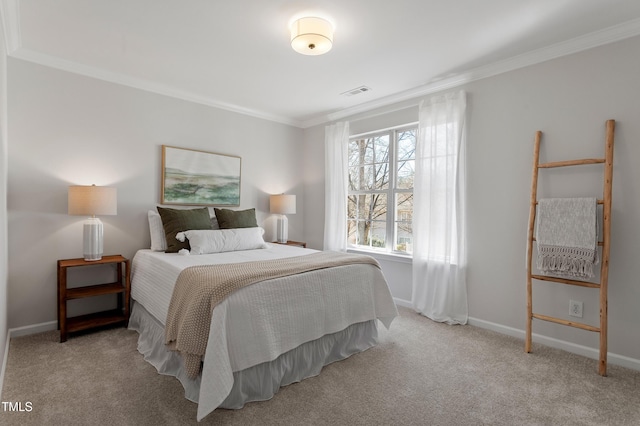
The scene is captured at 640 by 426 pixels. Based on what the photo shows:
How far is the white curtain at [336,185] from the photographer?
4367mm

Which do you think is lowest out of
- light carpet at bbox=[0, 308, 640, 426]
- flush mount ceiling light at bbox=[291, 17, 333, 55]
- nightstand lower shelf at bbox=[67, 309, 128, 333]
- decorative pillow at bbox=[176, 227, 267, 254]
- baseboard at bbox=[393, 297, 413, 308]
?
A: light carpet at bbox=[0, 308, 640, 426]

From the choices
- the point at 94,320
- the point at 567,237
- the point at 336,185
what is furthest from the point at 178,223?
the point at 567,237

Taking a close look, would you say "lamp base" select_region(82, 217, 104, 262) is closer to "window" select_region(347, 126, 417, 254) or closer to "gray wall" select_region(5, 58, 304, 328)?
"gray wall" select_region(5, 58, 304, 328)

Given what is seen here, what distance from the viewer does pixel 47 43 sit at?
8.75 ft

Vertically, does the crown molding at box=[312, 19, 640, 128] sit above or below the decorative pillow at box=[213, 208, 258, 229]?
above

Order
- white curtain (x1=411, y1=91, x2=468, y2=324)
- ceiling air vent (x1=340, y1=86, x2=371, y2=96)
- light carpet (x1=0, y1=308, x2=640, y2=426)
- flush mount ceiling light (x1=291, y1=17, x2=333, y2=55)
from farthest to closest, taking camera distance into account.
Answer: ceiling air vent (x1=340, y1=86, x2=371, y2=96) < white curtain (x1=411, y1=91, x2=468, y2=324) < flush mount ceiling light (x1=291, y1=17, x2=333, y2=55) < light carpet (x1=0, y1=308, x2=640, y2=426)

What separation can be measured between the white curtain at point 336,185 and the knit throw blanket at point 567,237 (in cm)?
228

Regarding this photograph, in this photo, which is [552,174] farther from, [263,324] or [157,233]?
[157,233]

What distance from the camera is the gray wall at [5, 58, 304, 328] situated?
9.17ft

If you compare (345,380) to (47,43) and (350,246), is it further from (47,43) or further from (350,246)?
(47,43)

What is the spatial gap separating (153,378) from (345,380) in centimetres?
127

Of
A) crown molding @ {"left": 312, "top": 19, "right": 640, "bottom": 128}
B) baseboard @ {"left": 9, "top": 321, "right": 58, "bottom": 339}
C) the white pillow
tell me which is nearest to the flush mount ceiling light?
crown molding @ {"left": 312, "top": 19, "right": 640, "bottom": 128}

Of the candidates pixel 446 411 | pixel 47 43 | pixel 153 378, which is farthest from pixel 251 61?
pixel 446 411

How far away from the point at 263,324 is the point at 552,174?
8.55 ft
